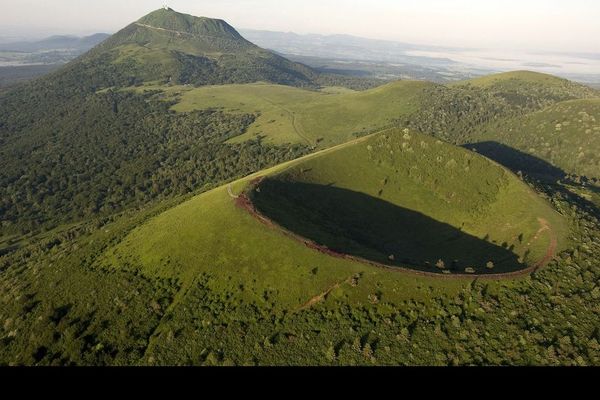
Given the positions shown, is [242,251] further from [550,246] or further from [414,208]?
[550,246]

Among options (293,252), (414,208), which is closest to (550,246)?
(414,208)

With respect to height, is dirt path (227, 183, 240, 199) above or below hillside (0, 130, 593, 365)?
above

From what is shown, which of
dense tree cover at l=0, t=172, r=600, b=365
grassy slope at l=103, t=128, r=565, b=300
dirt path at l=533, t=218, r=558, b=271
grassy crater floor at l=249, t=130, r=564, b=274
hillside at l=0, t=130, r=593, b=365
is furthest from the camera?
grassy crater floor at l=249, t=130, r=564, b=274

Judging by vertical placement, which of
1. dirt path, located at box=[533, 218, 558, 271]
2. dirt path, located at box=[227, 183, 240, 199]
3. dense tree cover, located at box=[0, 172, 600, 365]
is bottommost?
dense tree cover, located at box=[0, 172, 600, 365]

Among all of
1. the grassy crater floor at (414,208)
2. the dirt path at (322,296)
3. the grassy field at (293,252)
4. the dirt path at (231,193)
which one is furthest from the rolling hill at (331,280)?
the dirt path at (231,193)

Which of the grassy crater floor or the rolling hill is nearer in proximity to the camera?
the rolling hill

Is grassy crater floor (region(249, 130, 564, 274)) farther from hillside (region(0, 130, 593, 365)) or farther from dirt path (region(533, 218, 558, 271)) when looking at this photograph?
hillside (region(0, 130, 593, 365))

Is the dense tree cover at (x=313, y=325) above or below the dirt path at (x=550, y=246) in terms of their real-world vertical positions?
below

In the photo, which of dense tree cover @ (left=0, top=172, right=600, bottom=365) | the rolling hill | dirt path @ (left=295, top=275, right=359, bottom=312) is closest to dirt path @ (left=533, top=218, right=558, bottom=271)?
the rolling hill

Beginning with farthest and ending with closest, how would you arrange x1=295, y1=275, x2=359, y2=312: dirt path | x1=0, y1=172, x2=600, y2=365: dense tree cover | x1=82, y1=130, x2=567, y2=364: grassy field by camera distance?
1. x1=295, y1=275, x2=359, y2=312: dirt path
2. x1=82, y1=130, x2=567, y2=364: grassy field
3. x1=0, y1=172, x2=600, y2=365: dense tree cover

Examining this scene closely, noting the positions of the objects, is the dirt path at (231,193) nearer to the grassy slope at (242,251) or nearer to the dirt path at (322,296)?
the grassy slope at (242,251)

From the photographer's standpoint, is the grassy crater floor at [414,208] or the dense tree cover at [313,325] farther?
the grassy crater floor at [414,208]

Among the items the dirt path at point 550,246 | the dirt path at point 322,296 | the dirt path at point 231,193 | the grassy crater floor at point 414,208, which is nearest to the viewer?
the dirt path at point 322,296
